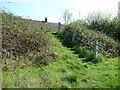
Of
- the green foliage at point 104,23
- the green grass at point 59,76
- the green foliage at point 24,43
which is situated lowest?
the green grass at point 59,76

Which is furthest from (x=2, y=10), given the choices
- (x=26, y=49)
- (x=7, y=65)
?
(x=7, y=65)

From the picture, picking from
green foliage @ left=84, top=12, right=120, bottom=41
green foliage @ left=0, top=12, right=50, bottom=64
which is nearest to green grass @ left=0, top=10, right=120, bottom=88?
green foliage @ left=0, top=12, right=50, bottom=64

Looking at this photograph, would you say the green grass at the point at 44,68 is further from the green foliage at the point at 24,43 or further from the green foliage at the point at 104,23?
the green foliage at the point at 104,23

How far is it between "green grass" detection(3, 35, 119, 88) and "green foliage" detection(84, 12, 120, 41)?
7358 millimetres

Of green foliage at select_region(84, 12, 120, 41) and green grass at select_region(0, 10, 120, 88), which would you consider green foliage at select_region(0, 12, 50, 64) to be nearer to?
green grass at select_region(0, 10, 120, 88)

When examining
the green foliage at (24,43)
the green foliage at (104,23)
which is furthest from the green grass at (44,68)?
the green foliage at (104,23)

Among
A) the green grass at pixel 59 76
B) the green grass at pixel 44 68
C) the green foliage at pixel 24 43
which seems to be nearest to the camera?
the green grass at pixel 59 76

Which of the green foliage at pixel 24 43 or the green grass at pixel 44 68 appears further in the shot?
the green foliage at pixel 24 43

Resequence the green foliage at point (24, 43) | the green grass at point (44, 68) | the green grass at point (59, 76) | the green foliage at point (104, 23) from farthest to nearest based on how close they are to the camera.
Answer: the green foliage at point (104, 23) < the green foliage at point (24, 43) < the green grass at point (44, 68) < the green grass at point (59, 76)

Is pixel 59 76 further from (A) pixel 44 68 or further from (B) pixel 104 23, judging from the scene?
(B) pixel 104 23

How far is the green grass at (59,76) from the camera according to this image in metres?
4.65

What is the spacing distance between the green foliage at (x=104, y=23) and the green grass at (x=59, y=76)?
7358 mm

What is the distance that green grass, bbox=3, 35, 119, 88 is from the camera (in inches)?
183

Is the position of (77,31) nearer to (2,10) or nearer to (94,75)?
(2,10)
